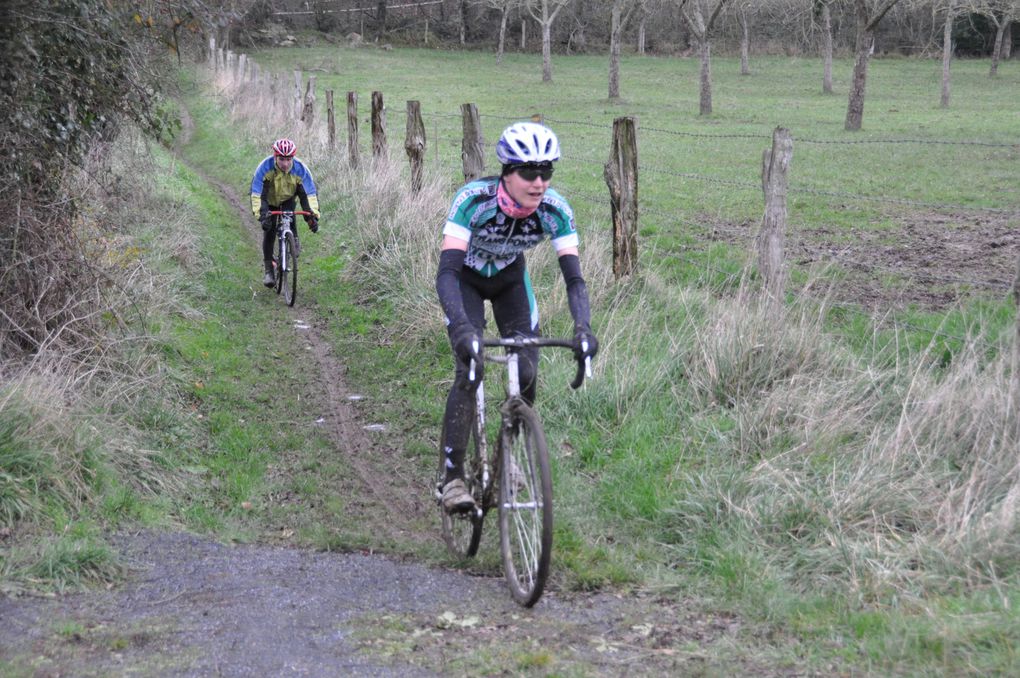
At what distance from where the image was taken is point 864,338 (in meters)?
7.61

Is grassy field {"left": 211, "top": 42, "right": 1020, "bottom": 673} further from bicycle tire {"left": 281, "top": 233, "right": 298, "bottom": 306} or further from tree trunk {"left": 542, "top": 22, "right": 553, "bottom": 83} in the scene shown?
tree trunk {"left": 542, "top": 22, "right": 553, "bottom": 83}

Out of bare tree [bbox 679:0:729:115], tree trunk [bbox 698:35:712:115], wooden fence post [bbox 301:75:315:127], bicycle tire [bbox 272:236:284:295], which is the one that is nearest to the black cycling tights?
bicycle tire [bbox 272:236:284:295]

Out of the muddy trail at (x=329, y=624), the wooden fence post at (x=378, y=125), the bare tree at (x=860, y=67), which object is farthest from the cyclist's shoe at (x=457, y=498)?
the bare tree at (x=860, y=67)

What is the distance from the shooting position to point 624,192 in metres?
9.02

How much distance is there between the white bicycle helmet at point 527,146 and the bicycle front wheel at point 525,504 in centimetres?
113

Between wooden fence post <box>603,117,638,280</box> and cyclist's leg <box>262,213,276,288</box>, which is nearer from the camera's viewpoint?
wooden fence post <box>603,117,638,280</box>

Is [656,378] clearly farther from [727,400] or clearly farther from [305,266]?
[305,266]

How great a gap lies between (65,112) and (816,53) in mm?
67149

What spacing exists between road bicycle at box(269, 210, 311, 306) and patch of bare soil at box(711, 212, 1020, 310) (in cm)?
467

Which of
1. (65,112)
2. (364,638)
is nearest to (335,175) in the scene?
(65,112)

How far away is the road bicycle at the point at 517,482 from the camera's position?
4.60 metres

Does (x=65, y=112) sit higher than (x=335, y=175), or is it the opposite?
(x=65, y=112)

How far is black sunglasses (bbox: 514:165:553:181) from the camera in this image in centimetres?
497

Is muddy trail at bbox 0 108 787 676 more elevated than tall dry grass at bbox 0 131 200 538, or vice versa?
tall dry grass at bbox 0 131 200 538
